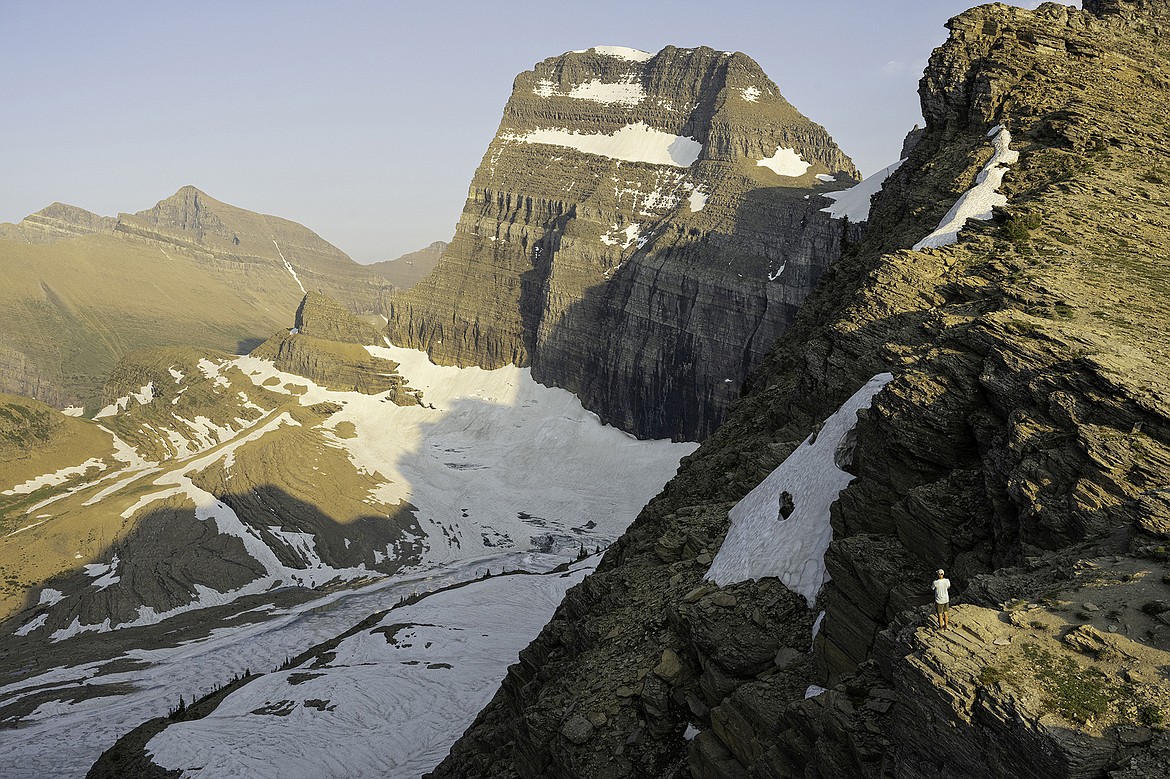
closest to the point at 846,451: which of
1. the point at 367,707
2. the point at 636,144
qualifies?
the point at 367,707

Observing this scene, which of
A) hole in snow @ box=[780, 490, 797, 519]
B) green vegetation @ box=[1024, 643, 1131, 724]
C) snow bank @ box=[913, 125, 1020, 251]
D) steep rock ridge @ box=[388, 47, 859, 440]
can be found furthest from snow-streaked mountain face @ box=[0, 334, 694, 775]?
green vegetation @ box=[1024, 643, 1131, 724]

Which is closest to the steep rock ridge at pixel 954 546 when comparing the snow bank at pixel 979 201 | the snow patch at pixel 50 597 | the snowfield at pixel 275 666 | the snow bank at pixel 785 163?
the snow bank at pixel 979 201

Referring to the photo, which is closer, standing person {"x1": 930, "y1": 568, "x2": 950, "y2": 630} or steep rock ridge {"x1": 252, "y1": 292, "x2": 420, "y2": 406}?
standing person {"x1": 930, "y1": 568, "x2": 950, "y2": 630}

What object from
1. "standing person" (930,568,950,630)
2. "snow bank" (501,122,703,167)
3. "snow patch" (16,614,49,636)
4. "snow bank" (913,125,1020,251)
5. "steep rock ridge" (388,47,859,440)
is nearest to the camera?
"standing person" (930,568,950,630)

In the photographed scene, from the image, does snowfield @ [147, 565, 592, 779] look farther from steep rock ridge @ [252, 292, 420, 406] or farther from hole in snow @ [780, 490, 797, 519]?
steep rock ridge @ [252, 292, 420, 406]

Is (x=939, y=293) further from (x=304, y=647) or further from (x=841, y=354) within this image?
(x=304, y=647)

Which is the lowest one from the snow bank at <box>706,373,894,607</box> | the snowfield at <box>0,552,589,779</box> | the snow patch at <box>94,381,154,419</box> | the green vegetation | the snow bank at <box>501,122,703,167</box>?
the snowfield at <box>0,552,589,779</box>
